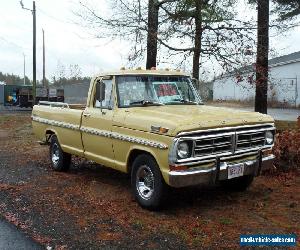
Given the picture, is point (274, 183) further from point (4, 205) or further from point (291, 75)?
point (291, 75)

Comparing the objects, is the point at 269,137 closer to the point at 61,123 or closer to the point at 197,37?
the point at 61,123

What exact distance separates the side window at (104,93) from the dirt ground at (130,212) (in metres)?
1.50

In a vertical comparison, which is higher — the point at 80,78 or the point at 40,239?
the point at 80,78

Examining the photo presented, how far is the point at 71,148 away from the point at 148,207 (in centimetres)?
284

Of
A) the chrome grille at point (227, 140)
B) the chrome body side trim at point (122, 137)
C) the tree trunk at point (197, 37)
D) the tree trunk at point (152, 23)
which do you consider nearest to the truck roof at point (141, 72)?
the chrome body side trim at point (122, 137)

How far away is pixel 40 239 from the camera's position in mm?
5457

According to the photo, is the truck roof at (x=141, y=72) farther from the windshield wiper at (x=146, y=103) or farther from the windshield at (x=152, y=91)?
the windshield wiper at (x=146, y=103)

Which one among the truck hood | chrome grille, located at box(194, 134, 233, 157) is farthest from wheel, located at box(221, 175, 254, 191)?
chrome grille, located at box(194, 134, 233, 157)

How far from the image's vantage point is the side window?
24.9 feet

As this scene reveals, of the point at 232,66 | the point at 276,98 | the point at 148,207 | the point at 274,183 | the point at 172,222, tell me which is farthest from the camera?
the point at 276,98

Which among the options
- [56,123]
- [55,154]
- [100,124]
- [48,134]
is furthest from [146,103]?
[48,134]

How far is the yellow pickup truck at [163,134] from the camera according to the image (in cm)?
612

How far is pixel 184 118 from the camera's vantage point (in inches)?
244

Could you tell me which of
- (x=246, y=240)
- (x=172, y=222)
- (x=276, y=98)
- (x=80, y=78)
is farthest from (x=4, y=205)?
(x=80, y=78)
